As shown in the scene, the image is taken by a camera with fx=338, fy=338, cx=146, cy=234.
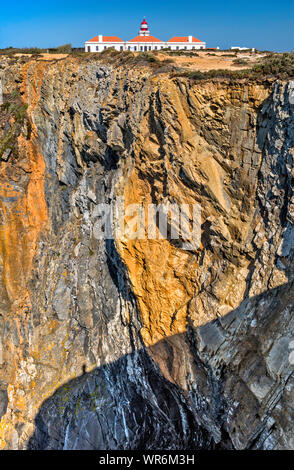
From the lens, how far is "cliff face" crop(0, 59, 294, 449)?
8.65 m

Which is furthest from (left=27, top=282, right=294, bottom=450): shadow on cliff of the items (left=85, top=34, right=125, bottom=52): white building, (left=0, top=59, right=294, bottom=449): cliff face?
(left=85, top=34, right=125, bottom=52): white building

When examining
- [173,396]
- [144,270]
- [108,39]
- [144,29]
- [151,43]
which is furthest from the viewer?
[144,29]

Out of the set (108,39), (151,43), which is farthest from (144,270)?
(151,43)

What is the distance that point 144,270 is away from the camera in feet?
38.9

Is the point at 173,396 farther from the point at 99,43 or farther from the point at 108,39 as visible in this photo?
the point at 108,39

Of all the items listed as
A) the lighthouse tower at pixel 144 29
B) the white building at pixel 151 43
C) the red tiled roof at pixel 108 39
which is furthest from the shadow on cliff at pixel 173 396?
the lighthouse tower at pixel 144 29

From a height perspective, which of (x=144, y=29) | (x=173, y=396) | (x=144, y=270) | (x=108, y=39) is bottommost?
(x=173, y=396)

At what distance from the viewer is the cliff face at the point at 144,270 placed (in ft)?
28.4

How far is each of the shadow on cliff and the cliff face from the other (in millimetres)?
56

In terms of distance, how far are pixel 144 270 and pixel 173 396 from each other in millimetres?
4363

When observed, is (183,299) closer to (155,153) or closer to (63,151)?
(155,153)

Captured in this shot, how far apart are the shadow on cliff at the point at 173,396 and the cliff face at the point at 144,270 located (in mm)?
56

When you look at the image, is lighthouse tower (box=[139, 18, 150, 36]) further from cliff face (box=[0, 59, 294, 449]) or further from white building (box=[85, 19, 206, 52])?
cliff face (box=[0, 59, 294, 449])

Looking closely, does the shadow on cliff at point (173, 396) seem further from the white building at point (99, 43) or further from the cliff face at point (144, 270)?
the white building at point (99, 43)
